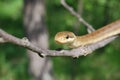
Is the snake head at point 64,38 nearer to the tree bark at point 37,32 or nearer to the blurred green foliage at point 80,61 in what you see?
the tree bark at point 37,32

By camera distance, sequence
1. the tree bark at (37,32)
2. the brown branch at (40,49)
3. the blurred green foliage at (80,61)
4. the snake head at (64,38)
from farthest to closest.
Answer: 1. the blurred green foliage at (80,61)
2. the tree bark at (37,32)
3. the snake head at (64,38)
4. the brown branch at (40,49)

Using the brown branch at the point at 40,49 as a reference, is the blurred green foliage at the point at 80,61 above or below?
below

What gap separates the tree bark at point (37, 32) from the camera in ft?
16.6

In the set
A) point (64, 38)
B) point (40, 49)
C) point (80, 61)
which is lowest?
point (80, 61)

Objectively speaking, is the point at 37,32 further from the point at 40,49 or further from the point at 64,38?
the point at 40,49

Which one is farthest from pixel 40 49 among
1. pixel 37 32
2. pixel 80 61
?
pixel 80 61

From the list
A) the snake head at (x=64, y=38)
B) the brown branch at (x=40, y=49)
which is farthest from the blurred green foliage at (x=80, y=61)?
the brown branch at (x=40, y=49)

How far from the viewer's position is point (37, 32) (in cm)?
525

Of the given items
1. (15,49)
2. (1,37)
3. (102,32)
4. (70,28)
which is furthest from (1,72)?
(1,37)

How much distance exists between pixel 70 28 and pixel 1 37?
499 cm

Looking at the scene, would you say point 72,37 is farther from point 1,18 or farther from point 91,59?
point 1,18

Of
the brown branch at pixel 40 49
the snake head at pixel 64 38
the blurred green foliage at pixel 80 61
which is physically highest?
the brown branch at pixel 40 49

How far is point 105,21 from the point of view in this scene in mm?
5461

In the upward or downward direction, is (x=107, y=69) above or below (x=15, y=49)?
above
